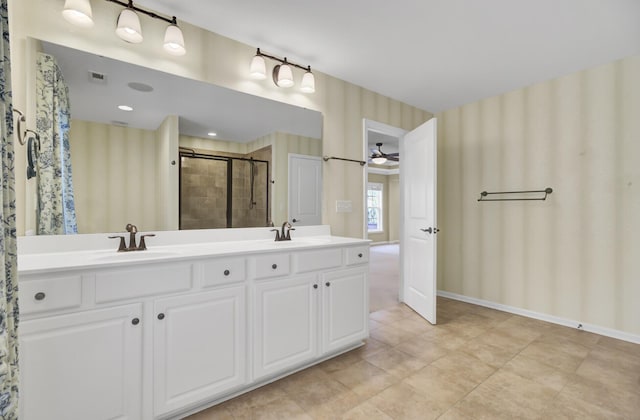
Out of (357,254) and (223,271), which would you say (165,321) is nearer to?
(223,271)

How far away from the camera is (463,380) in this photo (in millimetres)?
1907

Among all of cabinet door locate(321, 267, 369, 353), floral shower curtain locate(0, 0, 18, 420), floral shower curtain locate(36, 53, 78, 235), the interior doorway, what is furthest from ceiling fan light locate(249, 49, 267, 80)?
cabinet door locate(321, 267, 369, 353)

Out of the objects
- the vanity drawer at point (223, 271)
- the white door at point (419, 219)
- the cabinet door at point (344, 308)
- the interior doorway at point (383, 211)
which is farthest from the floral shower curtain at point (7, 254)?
the white door at point (419, 219)

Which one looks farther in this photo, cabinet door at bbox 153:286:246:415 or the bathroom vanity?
cabinet door at bbox 153:286:246:415

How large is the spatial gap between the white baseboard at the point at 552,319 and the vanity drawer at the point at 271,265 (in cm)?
278

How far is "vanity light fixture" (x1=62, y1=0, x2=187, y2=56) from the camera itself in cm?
156

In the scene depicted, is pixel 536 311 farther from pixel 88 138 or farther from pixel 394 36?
pixel 88 138

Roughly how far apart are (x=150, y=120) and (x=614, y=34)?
3472 millimetres

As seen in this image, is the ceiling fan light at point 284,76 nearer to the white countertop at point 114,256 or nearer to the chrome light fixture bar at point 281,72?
the chrome light fixture bar at point 281,72

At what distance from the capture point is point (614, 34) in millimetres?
2150

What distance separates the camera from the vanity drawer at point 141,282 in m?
1.29

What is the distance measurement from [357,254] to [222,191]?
1.17 m

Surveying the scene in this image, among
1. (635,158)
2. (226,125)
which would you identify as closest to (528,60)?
(635,158)

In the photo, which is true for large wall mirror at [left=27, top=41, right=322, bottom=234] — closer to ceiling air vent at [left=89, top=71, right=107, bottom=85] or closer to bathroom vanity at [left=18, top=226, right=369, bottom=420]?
ceiling air vent at [left=89, top=71, right=107, bottom=85]
